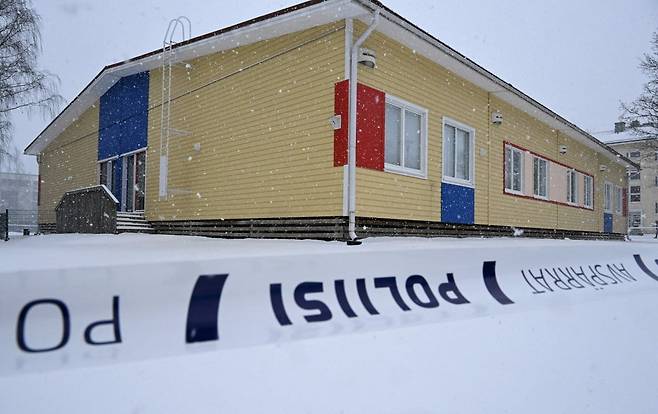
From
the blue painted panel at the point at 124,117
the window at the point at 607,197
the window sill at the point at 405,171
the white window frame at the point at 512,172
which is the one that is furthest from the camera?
the window at the point at 607,197

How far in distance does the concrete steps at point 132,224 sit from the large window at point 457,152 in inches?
305

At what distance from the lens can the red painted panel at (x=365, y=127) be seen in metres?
7.53

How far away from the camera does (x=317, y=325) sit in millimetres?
3633

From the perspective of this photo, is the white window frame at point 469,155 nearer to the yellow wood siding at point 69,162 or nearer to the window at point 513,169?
the window at point 513,169

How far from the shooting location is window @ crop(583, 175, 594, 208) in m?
17.1

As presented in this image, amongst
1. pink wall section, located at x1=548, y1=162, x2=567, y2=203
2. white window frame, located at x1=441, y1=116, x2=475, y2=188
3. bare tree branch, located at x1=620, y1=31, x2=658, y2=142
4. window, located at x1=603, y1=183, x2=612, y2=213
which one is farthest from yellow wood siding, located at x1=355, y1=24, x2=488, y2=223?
bare tree branch, located at x1=620, y1=31, x2=658, y2=142

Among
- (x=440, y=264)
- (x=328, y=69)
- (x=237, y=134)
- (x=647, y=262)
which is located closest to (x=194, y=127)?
(x=237, y=134)

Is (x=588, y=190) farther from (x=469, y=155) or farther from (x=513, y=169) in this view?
(x=469, y=155)

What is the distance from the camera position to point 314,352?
3168 millimetres

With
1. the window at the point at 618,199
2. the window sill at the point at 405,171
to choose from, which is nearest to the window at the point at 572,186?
the window at the point at 618,199

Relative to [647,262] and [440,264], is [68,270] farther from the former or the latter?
[647,262]

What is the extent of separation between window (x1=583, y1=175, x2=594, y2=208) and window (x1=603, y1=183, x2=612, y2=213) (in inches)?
66.4

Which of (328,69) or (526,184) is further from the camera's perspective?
(526,184)

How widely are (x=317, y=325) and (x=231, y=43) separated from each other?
7581 mm
